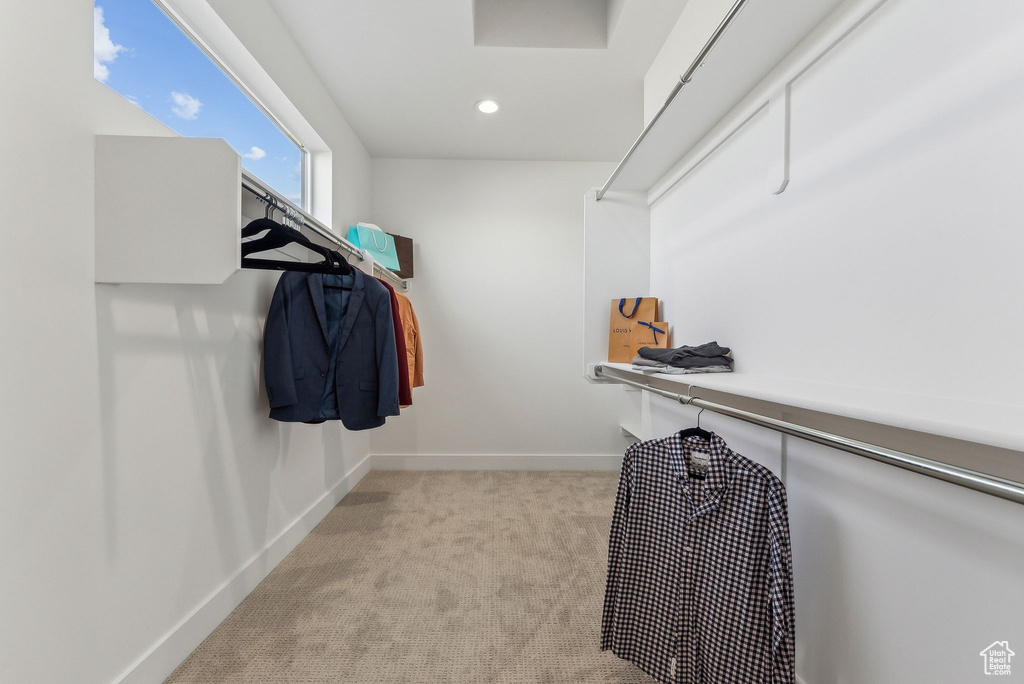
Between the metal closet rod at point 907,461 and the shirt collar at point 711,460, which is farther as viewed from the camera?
the shirt collar at point 711,460

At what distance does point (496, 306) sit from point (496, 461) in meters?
1.26

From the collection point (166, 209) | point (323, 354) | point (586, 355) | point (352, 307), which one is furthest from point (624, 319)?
point (166, 209)

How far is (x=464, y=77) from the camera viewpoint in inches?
105

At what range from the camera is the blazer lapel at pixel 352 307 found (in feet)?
6.98

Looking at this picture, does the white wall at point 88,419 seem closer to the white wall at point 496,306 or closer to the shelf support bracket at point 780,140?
the shelf support bracket at point 780,140

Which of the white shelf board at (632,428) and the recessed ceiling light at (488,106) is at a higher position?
the recessed ceiling light at (488,106)

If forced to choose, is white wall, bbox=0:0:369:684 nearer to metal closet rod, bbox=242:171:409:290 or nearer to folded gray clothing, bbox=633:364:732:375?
metal closet rod, bbox=242:171:409:290

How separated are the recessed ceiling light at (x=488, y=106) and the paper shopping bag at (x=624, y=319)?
1.53 m

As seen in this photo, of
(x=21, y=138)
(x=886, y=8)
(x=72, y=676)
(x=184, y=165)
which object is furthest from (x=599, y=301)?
(x=72, y=676)

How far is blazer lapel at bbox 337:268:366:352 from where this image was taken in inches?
83.7

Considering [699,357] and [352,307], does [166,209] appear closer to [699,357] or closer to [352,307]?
[352,307]

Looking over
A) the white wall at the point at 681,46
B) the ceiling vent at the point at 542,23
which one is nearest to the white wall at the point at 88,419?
the ceiling vent at the point at 542,23

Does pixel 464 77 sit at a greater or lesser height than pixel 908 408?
greater

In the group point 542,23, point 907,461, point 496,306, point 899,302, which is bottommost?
point 907,461
